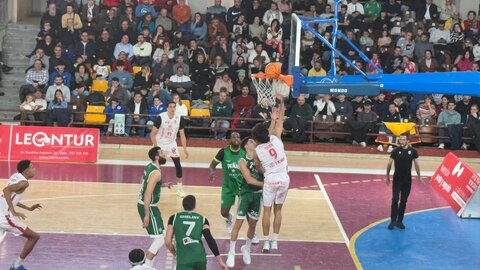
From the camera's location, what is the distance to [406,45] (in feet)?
88.9

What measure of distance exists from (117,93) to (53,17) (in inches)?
176

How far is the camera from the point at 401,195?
51.4 ft

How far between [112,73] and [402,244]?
13021 mm

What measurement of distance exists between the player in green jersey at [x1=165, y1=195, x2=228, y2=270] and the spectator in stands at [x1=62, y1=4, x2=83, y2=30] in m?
18.0

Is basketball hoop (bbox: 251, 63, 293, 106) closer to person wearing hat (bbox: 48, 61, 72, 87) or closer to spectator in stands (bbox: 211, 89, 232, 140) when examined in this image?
spectator in stands (bbox: 211, 89, 232, 140)

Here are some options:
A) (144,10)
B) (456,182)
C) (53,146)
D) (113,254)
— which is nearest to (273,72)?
(113,254)

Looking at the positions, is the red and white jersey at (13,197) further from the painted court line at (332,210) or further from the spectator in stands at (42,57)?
the spectator in stands at (42,57)

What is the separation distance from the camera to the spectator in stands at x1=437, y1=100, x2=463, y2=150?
24.3 metres

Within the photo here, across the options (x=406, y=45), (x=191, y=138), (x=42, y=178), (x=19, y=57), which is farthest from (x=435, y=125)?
(x=19, y=57)

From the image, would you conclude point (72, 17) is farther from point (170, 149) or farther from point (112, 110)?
point (170, 149)

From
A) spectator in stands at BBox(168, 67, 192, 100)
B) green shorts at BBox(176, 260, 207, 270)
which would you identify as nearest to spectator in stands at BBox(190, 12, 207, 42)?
spectator in stands at BBox(168, 67, 192, 100)

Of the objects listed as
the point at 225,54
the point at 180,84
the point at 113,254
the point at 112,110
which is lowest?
the point at 113,254

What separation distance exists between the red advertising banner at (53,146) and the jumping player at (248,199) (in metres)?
9.02

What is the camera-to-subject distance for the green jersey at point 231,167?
14438 mm
